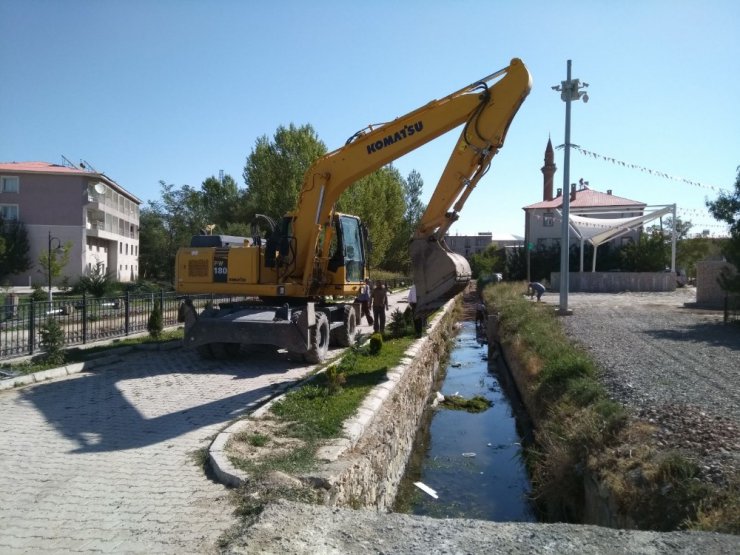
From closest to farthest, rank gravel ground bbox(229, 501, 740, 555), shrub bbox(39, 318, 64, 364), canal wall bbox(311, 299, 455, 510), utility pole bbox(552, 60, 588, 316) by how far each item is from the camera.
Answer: gravel ground bbox(229, 501, 740, 555)
canal wall bbox(311, 299, 455, 510)
shrub bbox(39, 318, 64, 364)
utility pole bbox(552, 60, 588, 316)

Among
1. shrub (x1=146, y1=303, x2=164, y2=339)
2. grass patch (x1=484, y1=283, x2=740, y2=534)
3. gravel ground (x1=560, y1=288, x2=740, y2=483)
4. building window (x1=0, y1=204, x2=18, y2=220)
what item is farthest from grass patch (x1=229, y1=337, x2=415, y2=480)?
building window (x1=0, y1=204, x2=18, y2=220)

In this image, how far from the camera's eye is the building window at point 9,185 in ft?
141

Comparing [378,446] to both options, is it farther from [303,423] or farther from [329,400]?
[329,400]

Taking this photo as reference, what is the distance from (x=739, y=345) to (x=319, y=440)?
35.1 feet

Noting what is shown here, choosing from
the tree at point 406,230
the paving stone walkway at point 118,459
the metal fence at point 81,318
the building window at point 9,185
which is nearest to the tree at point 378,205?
the tree at point 406,230

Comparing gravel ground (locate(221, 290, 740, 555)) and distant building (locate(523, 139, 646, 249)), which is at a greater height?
distant building (locate(523, 139, 646, 249))

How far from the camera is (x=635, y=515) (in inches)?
195

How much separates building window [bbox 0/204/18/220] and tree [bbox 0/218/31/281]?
1.18m

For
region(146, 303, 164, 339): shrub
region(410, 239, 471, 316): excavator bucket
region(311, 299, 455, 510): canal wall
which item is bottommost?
region(311, 299, 455, 510): canal wall

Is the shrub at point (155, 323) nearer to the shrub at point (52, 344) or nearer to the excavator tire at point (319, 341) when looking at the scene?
the shrub at point (52, 344)

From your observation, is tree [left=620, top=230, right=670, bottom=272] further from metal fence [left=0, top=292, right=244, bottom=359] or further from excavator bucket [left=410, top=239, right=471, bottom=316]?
excavator bucket [left=410, top=239, right=471, bottom=316]

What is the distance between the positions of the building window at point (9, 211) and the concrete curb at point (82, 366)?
125 ft

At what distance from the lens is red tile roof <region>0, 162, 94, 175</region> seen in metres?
42.4

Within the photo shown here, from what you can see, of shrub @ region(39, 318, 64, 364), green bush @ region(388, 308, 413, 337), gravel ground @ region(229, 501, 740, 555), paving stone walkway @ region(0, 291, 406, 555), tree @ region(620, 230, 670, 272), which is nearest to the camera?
gravel ground @ region(229, 501, 740, 555)
